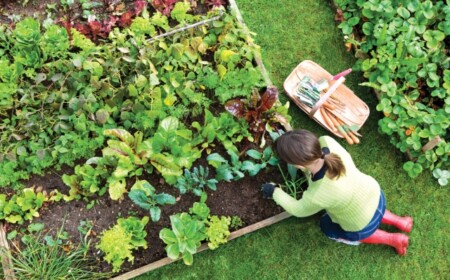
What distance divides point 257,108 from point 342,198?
1.04m

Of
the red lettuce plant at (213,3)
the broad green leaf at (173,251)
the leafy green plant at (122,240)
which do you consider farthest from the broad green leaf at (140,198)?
the red lettuce plant at (213,3)

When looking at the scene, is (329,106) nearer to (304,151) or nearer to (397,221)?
(397,221)

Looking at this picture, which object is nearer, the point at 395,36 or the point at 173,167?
the point at 173,167

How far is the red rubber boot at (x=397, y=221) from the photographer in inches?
170

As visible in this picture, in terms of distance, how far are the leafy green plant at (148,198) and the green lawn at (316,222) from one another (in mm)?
500

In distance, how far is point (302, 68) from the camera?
4.70 m

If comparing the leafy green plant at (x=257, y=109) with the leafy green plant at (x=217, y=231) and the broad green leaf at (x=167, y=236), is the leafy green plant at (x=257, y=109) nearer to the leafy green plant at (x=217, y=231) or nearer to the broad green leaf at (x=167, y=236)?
the leafy green plant at (x=217, y=231)

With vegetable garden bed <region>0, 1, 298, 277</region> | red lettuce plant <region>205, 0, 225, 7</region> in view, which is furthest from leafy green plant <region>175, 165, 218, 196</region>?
red lettuce plant <region>205, 0, 225, 7</region>

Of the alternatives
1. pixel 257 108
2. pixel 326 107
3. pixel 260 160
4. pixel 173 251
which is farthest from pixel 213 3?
pixel 173 251

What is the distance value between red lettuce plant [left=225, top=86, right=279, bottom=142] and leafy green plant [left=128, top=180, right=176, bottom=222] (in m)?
0.87

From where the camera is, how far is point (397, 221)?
→ 4.34 meters

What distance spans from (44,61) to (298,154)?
2.32 metres

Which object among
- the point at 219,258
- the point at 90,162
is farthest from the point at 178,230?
the point at 90,162

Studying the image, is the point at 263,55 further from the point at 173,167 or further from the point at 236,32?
the point at 173,167
